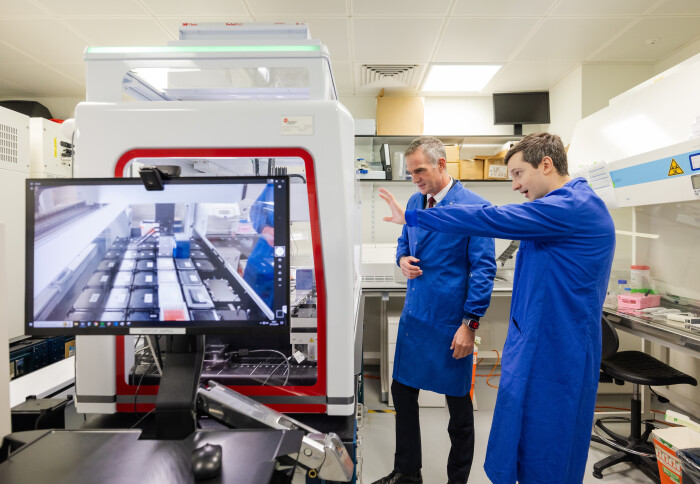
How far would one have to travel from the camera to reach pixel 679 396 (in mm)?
2506

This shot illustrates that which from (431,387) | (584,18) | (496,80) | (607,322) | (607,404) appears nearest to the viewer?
(431,387)

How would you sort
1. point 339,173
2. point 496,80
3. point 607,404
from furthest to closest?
point 496,80
point 607,404
point 339,173

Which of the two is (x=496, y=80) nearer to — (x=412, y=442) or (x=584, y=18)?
(x=584, y=18)

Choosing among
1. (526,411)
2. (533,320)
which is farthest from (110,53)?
(526,411)

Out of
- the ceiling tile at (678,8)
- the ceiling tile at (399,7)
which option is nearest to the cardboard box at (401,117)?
the ceiling tile at (399,7)

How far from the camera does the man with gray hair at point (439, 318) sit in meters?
1.63

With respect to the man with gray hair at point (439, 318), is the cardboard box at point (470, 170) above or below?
above

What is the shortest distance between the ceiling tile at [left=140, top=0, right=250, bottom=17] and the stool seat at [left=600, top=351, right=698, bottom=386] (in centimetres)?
312

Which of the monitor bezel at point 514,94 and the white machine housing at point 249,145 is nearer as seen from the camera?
the white machine housing at point 249,145

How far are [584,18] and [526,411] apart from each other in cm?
256

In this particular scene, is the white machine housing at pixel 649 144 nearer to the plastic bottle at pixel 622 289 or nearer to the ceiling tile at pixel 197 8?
the plastic bottle at pixel 622 289

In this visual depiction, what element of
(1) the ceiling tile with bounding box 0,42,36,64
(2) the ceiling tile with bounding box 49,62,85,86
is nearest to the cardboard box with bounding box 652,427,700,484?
(2) the ceiling tile with bounding box 49,62,85,86

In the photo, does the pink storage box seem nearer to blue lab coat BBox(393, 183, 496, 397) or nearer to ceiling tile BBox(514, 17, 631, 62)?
blue lab coat BBox(393, 183, 496, 397)

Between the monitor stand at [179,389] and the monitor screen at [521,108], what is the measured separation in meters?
3.67
